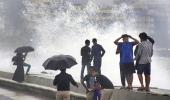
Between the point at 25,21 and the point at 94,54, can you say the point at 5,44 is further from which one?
the point at 94,54

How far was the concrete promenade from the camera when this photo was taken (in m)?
9.92

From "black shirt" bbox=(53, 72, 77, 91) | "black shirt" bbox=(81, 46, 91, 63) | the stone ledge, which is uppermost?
"black shirt" bbox=(81, 46, 91, 63)

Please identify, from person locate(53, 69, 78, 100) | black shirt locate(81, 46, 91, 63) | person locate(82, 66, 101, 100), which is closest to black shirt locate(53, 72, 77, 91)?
person locate(53, 69, 78, 100)

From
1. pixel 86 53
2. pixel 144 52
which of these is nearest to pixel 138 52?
pixel 144 52

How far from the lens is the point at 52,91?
51.0 ft

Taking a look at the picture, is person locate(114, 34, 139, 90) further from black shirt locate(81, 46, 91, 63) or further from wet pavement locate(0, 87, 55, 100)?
wet pavement locate(0, 87, 55, 100)

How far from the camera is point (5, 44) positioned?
122438 mm

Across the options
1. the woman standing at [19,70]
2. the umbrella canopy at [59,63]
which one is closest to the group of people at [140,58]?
the umbrella canopy at [59,63]

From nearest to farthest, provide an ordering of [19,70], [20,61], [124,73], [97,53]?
[124,73] < [97,53] < [19,70] < [20,61]

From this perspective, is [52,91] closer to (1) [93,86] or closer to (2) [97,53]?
(2) [97,53]

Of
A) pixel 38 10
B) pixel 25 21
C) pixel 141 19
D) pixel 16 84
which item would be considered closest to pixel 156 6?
Answer: pixel 141 19

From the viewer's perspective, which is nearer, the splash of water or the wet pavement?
the wet pavement

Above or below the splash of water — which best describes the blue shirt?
below

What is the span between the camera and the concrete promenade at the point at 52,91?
9.92 metres
